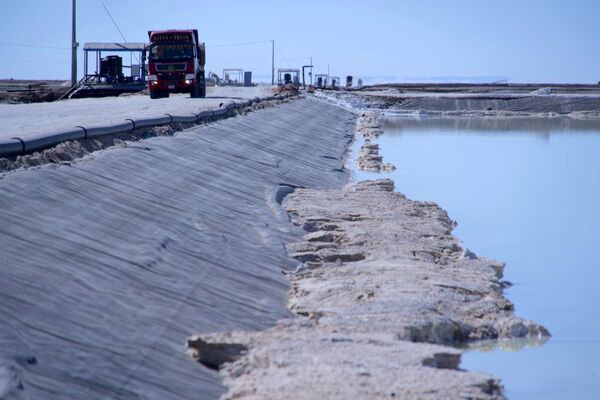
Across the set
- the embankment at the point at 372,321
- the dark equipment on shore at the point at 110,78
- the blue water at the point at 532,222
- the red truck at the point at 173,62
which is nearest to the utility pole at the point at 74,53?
the dark equipment on shore at the point at 110,78

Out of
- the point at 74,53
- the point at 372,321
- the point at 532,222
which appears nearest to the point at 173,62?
the point at 74,53

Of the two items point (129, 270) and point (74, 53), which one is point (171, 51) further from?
point (129, 270)

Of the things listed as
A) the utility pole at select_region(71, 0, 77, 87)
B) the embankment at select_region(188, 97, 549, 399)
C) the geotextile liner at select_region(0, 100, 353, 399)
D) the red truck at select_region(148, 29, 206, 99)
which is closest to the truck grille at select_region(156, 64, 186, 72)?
the red truck at select_region(148, 29, 206, 99)

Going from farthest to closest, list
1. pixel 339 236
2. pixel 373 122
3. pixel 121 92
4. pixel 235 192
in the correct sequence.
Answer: pixel 121 92
pixel 373 122
pixel 235 192
pixel 339 236

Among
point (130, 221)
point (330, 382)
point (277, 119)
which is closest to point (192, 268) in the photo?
point (130, 221)

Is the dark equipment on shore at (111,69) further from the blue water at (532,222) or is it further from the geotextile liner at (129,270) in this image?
the geotextile liner at (129,270)

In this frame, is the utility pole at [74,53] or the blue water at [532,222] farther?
the utility pole at [74,53]

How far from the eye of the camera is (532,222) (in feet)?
60.4

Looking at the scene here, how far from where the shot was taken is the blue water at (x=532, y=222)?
8594 millimetres

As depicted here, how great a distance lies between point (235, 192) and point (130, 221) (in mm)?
4610

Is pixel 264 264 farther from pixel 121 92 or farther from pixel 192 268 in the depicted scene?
pixel 121 92

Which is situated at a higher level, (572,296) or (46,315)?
(46,315)

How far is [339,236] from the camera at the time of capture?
11.9 metres

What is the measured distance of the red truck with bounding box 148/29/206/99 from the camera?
38.7m
